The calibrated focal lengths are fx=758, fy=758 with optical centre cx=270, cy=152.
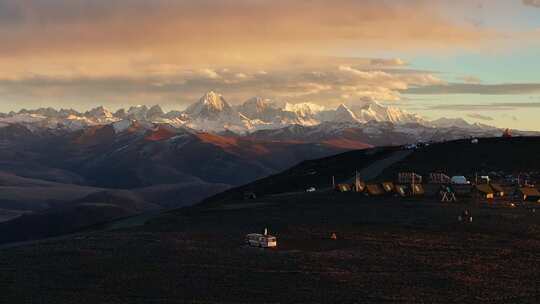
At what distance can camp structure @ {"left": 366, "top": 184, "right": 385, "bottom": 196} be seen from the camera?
11682 cm

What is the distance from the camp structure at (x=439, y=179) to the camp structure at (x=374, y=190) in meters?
16.5

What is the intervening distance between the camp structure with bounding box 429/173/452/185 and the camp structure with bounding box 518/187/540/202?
16.7 m

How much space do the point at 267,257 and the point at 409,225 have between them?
24.8 meters

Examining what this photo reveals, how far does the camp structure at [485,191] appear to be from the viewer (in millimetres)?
113250

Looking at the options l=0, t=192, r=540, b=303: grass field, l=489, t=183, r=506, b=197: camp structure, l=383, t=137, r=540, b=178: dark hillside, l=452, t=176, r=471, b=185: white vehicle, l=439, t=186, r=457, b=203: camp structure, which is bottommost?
l=0, t=192, r=540, b=303: grass field

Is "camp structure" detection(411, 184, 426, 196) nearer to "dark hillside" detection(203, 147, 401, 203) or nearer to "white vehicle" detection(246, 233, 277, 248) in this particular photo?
"dark hillside" detection(203, 147, 401, 203)

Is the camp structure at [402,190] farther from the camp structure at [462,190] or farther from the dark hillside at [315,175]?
the dark hillside at [315,175]

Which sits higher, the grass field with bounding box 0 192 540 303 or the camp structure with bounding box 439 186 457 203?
the camp structure with bounding box 439 186 457 203

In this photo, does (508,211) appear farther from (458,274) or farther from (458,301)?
(458,301)

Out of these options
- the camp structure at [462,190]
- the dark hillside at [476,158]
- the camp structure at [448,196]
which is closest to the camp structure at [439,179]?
the camp structure at [462,190]

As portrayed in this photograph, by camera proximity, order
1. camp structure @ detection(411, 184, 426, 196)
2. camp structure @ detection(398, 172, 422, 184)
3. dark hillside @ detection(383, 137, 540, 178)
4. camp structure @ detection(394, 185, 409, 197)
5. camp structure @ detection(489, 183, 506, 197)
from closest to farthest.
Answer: camp structure @ detection(489, 183, 506, 197), camp structure @ detection(411, 184, 426, 196), camp structure @ detection(394, 185, 409, 197), camp structure @ detection(398, 172, 422, 184), dark hillside @ detection(383, 137, 540, 178)

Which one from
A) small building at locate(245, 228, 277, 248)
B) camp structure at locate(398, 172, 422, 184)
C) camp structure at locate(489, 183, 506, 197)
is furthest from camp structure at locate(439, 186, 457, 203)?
small building at locate(245, 228, 277, 248)

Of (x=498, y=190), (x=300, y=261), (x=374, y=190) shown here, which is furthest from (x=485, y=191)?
(x=300, y=261)

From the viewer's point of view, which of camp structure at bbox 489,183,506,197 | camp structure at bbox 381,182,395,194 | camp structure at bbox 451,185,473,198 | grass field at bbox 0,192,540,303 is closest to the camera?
grass field at bbox 0,192,540,303
